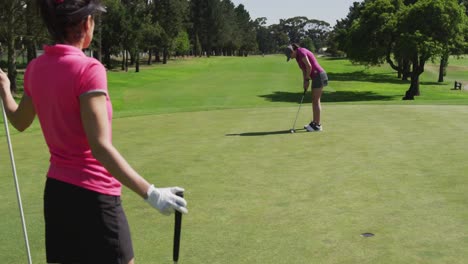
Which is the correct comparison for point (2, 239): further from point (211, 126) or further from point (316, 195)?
point (211, 126)

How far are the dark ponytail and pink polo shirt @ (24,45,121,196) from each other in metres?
0.09

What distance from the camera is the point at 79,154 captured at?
2.50 meters

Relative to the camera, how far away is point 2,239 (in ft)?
15.3

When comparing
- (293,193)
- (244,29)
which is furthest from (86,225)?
(244,29)

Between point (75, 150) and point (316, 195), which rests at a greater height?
point (75, 150)

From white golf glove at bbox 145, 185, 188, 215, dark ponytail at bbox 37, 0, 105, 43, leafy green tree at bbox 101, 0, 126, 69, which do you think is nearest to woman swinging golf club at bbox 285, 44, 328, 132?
Result: white golf glove at bbox 145, 185, 188, 215

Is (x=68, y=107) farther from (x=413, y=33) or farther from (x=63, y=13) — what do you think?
(x=413, y=33)

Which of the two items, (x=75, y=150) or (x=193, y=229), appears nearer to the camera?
(x=75, y=150)

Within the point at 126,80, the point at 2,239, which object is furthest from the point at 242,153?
the point at 126,80

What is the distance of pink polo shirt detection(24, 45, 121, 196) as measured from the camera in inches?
92.4

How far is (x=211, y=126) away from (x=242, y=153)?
3559 millimetres

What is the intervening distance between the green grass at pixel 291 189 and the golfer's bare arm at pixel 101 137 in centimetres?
183

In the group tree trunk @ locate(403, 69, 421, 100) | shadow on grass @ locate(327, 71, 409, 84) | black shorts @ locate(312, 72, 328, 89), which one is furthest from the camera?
shadow on grass @ locate(327, 71, 409, 84)

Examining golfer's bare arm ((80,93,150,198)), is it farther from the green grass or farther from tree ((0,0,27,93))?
tree ((0,0,27,93))
